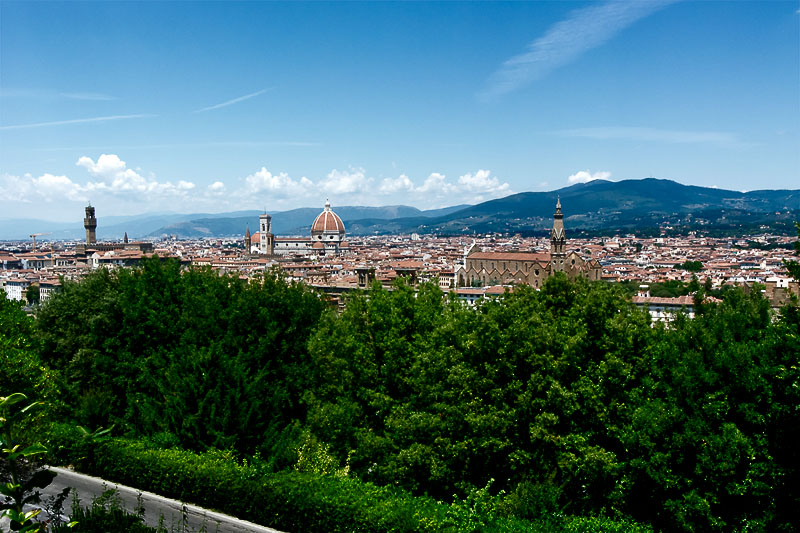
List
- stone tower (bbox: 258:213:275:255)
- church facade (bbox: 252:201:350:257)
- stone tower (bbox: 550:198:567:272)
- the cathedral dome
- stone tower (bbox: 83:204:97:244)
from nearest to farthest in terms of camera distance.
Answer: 1. stone tower (bbox: 550:198:567:272)
2. stone tower (bbox: 83:204:97:244)
3. stone tower (bbox: 258:213:275:255)
4. church facade (bbox: 252:201:350:257)
5. the cathedral dome

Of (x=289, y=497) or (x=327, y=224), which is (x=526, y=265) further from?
(x=327, y=224)

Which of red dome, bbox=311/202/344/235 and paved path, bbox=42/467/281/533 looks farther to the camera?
red dome, bbox=311/202/344/235

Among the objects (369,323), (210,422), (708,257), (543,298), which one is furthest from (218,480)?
(708,257)

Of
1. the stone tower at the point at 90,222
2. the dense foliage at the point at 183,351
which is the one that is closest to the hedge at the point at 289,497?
the dense foliage at the point at 183,351

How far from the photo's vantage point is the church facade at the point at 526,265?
7250 cm

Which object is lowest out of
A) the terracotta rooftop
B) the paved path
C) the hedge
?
the paved path

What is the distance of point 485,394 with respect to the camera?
12.3 metres

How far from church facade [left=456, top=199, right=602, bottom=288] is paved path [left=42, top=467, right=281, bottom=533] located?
2273 inches

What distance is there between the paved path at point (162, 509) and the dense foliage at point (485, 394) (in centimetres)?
123

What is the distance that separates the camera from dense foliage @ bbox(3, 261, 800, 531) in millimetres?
9891

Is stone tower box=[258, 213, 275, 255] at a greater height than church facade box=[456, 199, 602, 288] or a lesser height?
greater

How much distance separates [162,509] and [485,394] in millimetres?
6522

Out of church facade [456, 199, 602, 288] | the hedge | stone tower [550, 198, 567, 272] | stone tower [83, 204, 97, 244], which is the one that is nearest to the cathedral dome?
stone tower [83, 204, 97, 244]

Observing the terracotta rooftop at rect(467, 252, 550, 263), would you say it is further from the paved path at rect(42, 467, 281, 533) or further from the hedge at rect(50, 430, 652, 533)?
the paved path at rect(42, 467, 281, 533)
